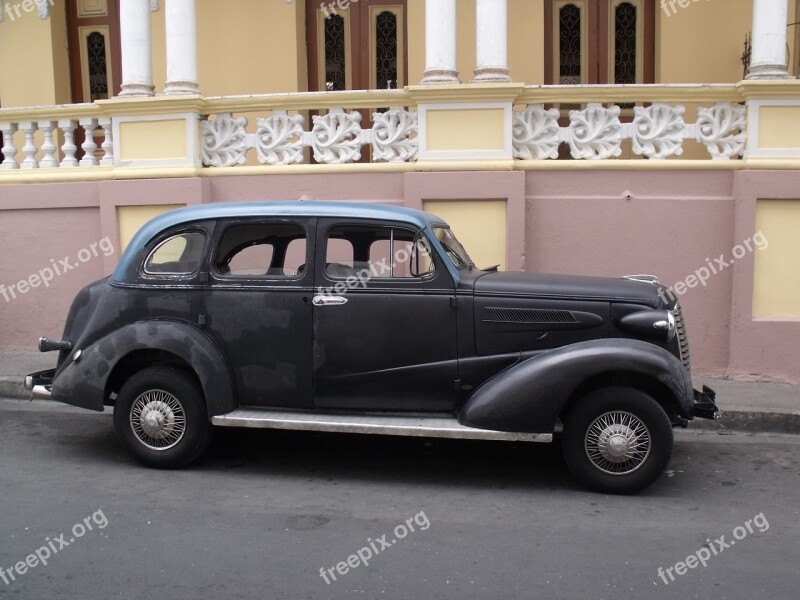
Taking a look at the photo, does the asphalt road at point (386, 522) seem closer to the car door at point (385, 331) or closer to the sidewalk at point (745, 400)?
the sidewalk at point (745, 400)

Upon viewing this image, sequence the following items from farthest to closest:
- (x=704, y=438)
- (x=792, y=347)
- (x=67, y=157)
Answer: (x=67, y=157) → (x=792, y=347) → (x=704, y=438)

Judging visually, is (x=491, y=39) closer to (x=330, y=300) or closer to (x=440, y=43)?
(x=440, y=43)

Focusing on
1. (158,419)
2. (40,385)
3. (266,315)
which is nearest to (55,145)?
(40,385)

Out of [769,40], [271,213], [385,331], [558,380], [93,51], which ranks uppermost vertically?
[93,51]

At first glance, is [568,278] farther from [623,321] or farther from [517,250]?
[517,250]

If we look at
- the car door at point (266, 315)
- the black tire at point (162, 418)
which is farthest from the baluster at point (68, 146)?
→ the black tire at point (162, 418)

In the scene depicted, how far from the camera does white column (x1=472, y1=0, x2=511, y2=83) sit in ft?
Result: 29.3

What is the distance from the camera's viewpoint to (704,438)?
7.15 meters

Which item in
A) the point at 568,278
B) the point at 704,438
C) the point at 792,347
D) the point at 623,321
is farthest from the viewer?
the point at 792,347

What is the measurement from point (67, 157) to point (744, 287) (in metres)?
7.61

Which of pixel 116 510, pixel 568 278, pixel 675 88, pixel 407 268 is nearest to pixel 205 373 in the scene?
pixel 116 510

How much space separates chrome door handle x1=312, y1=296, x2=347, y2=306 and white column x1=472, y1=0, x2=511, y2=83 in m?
3.99

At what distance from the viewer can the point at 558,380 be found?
5523 millimetres

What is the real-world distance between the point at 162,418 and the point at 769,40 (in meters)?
7.10
